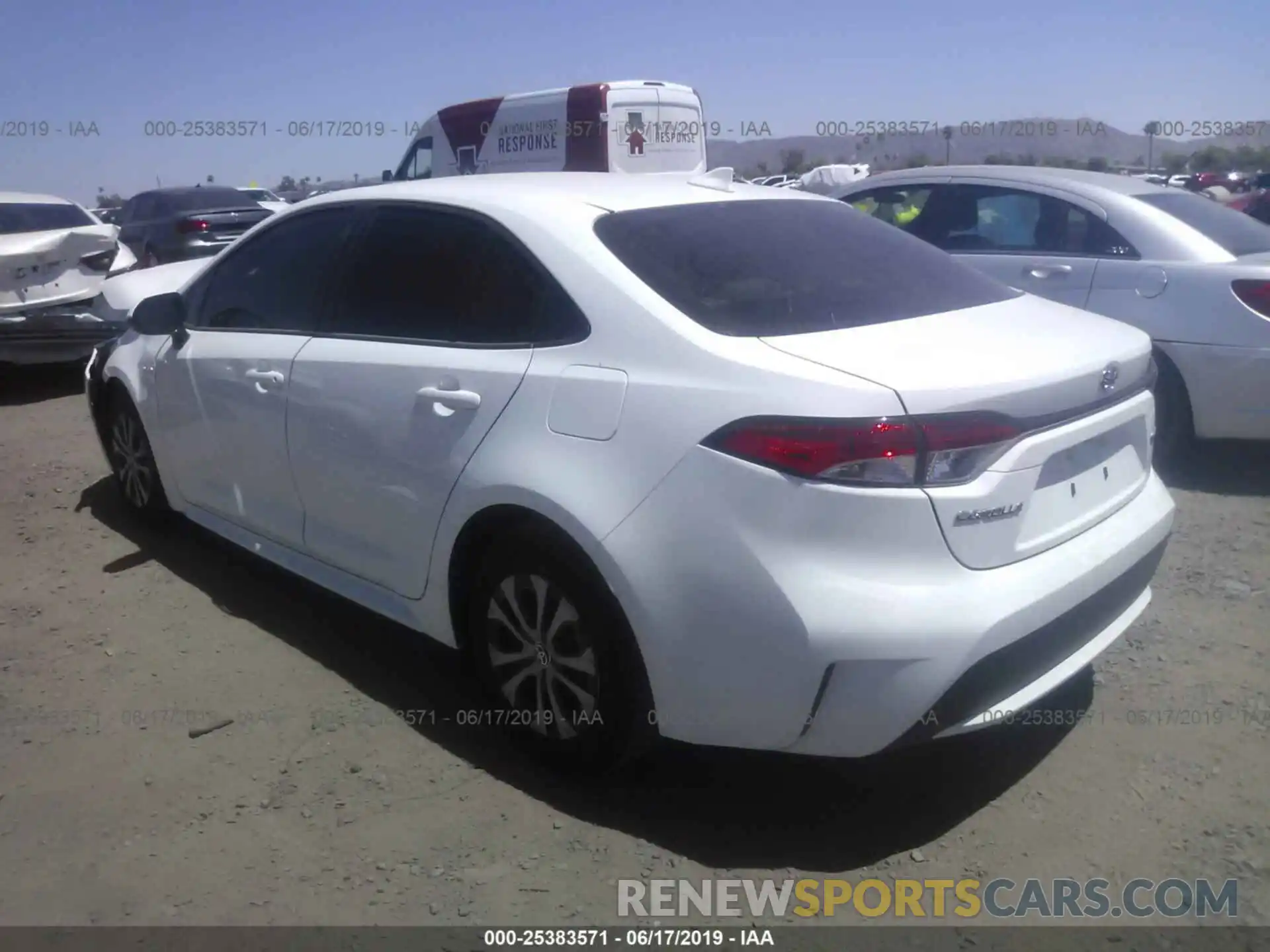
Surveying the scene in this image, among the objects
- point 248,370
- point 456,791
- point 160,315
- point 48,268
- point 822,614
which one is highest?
point 160,315

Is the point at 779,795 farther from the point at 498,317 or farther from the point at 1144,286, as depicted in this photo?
the point at 1144,286

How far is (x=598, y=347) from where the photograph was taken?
2.83 metres

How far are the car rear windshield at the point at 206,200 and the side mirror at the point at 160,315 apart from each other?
12426mm

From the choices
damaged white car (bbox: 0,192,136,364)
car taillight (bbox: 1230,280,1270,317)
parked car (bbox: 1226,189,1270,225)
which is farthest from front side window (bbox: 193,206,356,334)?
parked car (bbox: 1226,189,1270,225)

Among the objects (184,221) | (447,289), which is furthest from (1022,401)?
(184,221)

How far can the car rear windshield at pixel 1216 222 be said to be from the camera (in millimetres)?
5652

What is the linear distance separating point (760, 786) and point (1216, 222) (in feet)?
14.9

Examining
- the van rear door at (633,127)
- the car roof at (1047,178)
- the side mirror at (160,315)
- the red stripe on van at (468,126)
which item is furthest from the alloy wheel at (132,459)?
the red stripe on van at (468,126)

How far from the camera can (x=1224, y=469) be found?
230 inches

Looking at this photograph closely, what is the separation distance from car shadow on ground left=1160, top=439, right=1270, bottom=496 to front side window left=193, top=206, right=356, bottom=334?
4.26 meters

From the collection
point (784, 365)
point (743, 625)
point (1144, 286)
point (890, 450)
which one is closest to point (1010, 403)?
point (890, 450)

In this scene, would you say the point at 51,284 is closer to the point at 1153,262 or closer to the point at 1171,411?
the point at 1153,262

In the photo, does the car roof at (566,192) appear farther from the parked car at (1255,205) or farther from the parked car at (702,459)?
the parked car at (1255,205)

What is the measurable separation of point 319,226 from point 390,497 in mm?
1204
